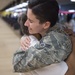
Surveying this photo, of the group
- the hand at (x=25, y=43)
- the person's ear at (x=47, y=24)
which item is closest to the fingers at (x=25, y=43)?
the hand at (x=25, y=43)

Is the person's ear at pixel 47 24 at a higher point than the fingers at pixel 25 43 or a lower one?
higher

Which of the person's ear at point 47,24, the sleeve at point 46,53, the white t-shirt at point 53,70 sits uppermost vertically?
the person's ear at point 47,24

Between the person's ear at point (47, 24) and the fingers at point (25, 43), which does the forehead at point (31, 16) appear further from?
the fingers at point (25, 43)

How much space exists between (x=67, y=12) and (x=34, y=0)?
35.1 feet

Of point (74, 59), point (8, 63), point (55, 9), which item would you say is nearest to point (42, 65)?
point (74, 59)

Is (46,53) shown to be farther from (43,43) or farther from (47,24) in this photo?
(47,24)

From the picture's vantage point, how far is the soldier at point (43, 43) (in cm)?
Result: 138

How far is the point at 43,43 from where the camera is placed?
139 centimetres

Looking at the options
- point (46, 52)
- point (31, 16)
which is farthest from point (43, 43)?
point (31, 16)

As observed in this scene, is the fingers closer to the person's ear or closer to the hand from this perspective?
the hand

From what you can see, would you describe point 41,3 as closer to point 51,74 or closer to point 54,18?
point 54,18

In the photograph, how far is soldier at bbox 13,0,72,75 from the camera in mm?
1376

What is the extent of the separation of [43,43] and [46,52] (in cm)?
5

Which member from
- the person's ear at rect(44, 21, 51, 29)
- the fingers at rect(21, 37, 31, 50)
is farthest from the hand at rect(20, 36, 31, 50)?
the person's ear at rect(44, 21, 51, 29)
